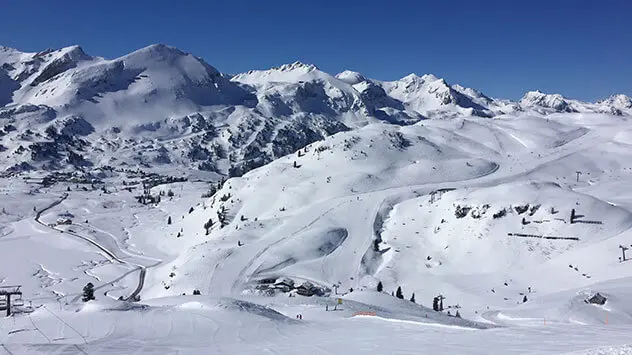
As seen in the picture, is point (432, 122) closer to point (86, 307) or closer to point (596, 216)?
point (596, 216)

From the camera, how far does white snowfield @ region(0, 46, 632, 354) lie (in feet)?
83.5

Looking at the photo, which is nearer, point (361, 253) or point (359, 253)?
point (361, 253)

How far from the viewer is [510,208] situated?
277 ft

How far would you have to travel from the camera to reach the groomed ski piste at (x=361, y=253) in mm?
25422

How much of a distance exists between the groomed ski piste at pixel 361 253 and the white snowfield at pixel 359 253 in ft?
0.99

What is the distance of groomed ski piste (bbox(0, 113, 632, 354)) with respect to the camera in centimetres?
2542

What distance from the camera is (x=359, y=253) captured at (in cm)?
8431

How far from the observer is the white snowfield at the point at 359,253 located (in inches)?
1001

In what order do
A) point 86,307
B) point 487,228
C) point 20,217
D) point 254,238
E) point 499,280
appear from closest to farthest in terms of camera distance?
point 86,307 < point 499,280 < point 487,228 < point 254,238 < point 20,217

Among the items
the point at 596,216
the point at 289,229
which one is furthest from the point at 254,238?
the point at 596,216

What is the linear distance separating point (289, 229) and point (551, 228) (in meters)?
45.8

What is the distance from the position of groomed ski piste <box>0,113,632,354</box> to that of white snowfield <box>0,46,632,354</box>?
30 cm

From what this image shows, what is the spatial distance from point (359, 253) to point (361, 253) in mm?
376

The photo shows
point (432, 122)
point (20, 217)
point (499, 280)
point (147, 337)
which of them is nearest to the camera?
point (147, 337)
